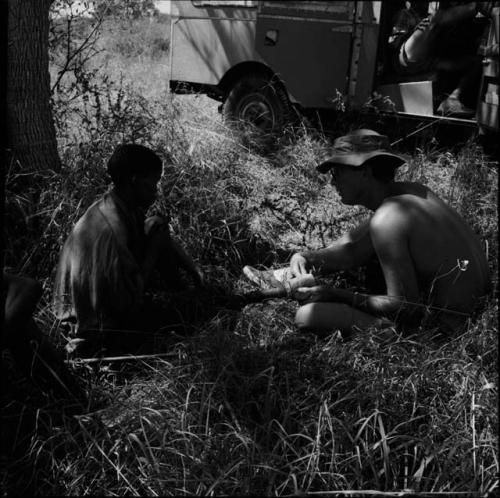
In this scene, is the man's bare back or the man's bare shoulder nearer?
the man's bare back

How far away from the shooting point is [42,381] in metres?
2.94

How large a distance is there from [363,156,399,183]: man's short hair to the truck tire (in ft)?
12.3

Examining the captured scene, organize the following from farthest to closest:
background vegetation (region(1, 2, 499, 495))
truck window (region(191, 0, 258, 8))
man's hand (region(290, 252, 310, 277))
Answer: truck window (region(191, 0, 258, 8))
man's hand (region(290, 252, 310, 277))
background vegetation (region(1, 2, 499, 495))

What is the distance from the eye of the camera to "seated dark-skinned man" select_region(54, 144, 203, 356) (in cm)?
330

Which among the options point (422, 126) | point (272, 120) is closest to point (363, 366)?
point (422, 126)

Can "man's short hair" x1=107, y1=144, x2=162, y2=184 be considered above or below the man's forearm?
above

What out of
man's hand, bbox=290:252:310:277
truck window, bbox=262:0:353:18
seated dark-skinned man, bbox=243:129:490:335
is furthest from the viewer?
truck window, bbox=262:0:353:18

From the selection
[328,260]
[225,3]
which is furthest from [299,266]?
[225,3]

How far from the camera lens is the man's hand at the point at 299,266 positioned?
3842mm

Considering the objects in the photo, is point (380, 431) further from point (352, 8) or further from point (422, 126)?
point (352, 8)

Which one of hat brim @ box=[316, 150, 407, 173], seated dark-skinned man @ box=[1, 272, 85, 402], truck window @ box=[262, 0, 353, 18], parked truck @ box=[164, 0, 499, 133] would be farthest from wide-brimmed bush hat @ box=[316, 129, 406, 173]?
truck window @ box=[262, 0, 353, 18]

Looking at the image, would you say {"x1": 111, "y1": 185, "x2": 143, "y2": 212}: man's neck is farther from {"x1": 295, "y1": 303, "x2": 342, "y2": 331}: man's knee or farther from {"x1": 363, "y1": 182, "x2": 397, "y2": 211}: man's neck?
{"x1": 363, "y1": 182, "x2": 397, "y2": 211}: man's neck

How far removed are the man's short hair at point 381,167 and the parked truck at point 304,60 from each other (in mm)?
3132

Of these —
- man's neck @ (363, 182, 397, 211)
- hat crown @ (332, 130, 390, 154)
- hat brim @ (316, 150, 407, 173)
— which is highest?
hat crown @ (332, 130, 390, 154)
